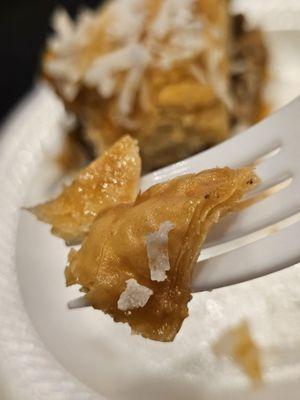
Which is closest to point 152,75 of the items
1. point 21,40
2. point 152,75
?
point 152,75

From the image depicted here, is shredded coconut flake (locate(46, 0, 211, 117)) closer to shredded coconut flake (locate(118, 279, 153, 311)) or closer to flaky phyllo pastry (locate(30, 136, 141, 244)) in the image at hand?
flaky phyllo pastry (locate(30, 136, 141, 244))

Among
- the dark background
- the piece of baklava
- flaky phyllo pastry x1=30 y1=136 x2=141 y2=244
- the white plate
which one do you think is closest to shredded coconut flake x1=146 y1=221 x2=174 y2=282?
flaky phyllo pastry x1=30 y1=136 x2=141 y2=244

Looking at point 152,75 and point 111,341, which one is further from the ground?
point 152,75

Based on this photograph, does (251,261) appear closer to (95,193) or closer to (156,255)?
(156,255)

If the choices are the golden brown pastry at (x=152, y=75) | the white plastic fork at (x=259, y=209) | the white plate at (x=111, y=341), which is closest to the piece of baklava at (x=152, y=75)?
the golden brown pastry at (x=152, y=75)

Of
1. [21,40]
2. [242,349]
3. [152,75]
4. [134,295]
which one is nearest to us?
[134,295]

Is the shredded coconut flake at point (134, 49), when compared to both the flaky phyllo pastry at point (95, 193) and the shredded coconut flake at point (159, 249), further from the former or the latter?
the shredded coconut flake at point (159, 249)

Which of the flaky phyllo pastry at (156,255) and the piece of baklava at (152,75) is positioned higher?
the flaky phyllo pastry at (156,255)

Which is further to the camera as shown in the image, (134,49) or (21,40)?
(21,40)
